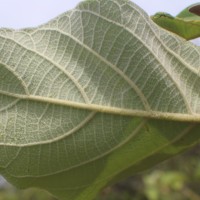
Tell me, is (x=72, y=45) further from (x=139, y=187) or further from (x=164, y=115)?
(x=139, y=187)

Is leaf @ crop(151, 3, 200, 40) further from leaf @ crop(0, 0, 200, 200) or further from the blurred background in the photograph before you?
the blurred background

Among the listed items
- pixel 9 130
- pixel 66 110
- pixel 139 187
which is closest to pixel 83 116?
pixel 66 110

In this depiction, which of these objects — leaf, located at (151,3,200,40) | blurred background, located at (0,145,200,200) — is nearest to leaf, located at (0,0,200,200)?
leaf, located at (151,3,200,40)

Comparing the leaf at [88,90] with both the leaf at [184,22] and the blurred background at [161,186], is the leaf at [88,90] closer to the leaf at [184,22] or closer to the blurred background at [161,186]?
the leaf at [184,22]

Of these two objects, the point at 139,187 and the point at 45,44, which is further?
the point at 139,187

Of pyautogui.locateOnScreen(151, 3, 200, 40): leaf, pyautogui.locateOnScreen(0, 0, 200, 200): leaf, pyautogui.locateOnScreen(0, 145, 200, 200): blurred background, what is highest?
pyautogui.locateOnScreen(151, 3, 200, 40): leaf
